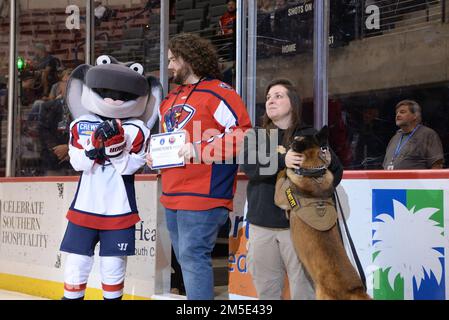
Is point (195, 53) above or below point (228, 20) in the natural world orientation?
below

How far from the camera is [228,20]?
5504 mm

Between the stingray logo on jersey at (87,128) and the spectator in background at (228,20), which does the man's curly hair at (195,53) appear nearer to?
the stingray logo on jersey at (87,128)

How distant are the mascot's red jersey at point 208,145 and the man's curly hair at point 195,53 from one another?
66 mm

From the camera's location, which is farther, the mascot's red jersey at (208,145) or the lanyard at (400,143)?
the lanyard at (400,143)

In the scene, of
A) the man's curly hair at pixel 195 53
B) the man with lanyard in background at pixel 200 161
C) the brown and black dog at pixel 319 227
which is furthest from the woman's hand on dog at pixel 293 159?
the man's curly hair at pixel 195 53

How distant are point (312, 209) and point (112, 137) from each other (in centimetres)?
109

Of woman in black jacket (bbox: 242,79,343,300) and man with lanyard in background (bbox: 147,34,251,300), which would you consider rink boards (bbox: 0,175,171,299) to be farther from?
woman in black jacket (bbox: 242,79,343,300)

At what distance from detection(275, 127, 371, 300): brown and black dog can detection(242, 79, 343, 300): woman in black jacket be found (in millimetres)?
113

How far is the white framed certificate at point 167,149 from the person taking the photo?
136 inches

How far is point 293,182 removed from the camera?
3107 mm

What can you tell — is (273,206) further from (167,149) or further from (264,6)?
(264,6)

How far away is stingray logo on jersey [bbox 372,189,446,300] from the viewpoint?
10.4 feet

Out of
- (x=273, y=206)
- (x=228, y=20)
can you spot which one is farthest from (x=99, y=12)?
(x=273, y=206)
